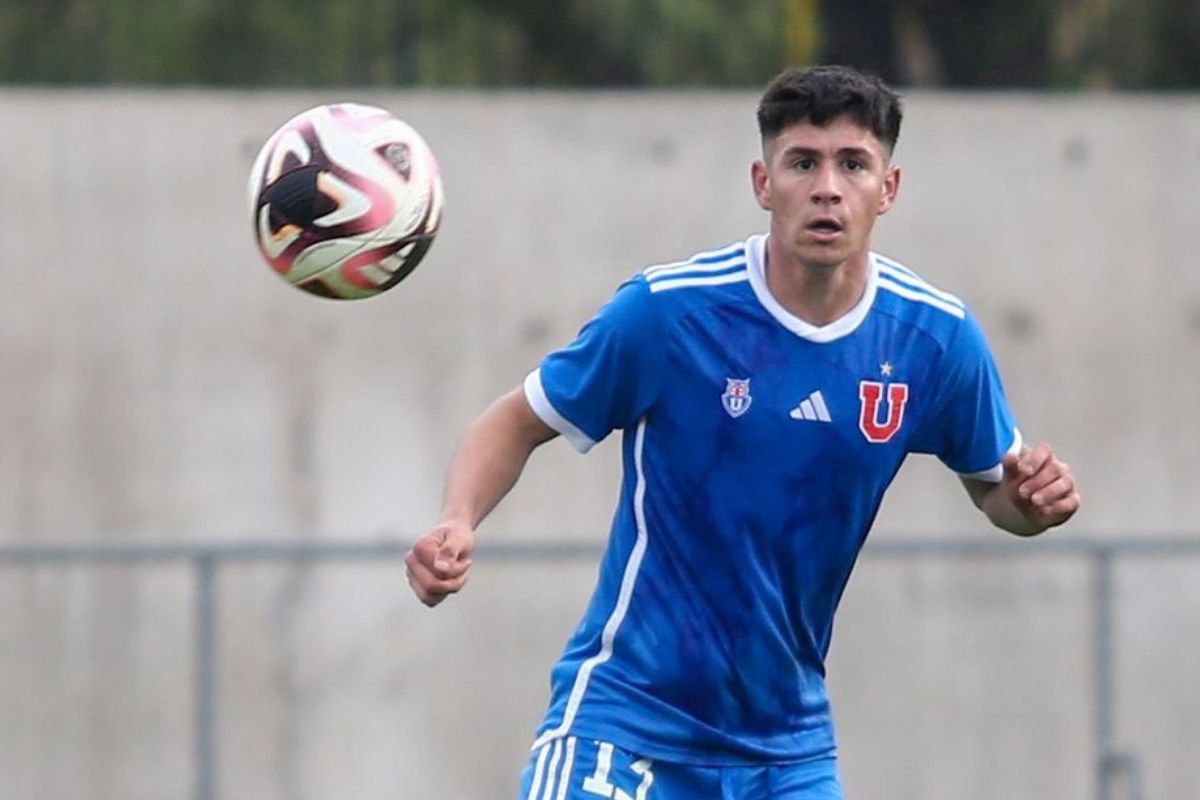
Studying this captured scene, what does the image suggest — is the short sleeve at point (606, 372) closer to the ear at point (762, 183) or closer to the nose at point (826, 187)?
the ear at point (762, 183)

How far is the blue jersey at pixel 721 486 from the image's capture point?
5.43 m

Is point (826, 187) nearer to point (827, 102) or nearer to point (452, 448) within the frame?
point (827, 102)

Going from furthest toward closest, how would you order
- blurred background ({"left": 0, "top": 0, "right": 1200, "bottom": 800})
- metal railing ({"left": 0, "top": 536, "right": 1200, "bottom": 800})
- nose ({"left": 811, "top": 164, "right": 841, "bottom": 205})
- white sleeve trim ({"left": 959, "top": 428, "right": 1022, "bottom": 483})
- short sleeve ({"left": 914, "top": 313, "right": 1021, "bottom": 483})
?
blurred background ({"left": 0, "top": 0, "right": 1200, "bottom": 800}), metal railing ({"left": 0, "top": 536, "right": 1200, "bottom": 800}), white sleeve trim ({"left": 959, "top": 428, "right": 1022, "bottom": 483}), short sleeve ({"left": 914, "top": 313, "right": 1021, "bottom": 483}), nose ({"left": 811, "top": 164, "right": 841, "bottom": 205})

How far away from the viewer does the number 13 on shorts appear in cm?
538

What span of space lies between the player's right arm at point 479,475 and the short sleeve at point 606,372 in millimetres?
56

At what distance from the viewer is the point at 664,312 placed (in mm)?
5453

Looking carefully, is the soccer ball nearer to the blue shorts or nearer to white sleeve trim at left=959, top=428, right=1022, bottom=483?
the blue shorts

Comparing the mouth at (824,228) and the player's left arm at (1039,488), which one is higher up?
the mouth at (824,228)

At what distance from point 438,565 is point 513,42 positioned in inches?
378

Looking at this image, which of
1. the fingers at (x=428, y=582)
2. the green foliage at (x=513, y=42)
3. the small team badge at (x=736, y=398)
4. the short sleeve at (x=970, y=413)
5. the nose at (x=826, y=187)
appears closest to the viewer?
the fingers at (x=428, y=582)

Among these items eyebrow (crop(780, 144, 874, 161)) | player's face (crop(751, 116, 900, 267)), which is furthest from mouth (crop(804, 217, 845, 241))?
eyebrow (crop(780, 144, 874, 161))

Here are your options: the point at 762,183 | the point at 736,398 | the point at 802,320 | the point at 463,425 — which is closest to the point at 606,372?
the point at 736,398

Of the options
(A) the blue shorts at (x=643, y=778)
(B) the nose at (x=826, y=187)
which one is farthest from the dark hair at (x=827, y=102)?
(A) the blue shorts at (x=643, y=778)

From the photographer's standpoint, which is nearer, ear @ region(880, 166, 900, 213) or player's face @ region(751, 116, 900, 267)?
player's face @ region(751, 116, 900, 267)
